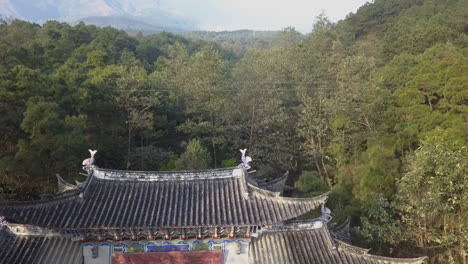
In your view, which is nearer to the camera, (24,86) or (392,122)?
(24,86)

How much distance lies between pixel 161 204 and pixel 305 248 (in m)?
4.64

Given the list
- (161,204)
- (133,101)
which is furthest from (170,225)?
(133,101)

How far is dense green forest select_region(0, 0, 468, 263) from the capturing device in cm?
1889

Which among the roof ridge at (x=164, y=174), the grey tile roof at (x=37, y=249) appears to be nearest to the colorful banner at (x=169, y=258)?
the grey tile roof at (x=37, y=249)

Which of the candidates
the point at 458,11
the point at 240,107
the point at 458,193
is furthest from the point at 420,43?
the point at 458,193

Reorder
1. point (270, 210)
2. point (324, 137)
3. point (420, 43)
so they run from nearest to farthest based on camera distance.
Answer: point (270, 210) → point (324, 137) → point (420, 43)

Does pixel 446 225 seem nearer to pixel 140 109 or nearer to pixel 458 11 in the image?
pixel 140 109

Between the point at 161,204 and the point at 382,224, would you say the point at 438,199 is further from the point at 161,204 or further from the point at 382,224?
the point at 161,204

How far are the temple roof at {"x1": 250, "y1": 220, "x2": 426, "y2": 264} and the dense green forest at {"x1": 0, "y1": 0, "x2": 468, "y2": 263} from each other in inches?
269

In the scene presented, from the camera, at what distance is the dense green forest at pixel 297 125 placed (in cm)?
1889

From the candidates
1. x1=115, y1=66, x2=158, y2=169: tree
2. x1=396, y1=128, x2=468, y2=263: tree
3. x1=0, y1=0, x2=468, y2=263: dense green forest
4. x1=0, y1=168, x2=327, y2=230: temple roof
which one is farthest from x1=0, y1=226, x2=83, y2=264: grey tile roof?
x1=115, y1=66, x2=158, y2=169: tree

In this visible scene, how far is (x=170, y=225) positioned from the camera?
35.7 feet

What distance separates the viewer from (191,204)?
11.8m

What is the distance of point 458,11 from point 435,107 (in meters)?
27.0
